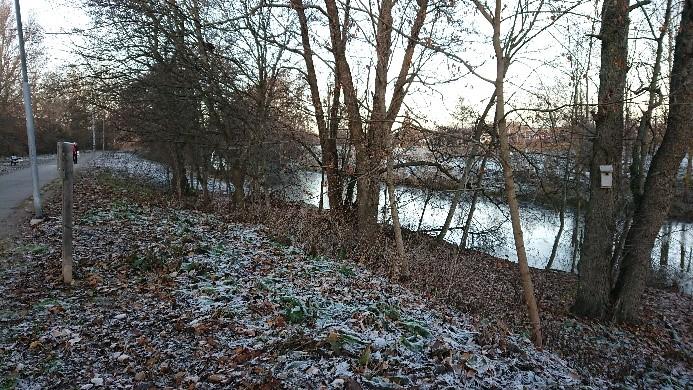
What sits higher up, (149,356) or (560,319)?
(149,356)

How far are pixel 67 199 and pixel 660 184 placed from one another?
9667mm

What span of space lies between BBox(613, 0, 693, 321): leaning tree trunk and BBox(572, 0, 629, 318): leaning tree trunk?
33 cm

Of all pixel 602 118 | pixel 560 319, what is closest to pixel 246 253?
pixel 560 319

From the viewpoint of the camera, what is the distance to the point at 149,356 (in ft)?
13.6

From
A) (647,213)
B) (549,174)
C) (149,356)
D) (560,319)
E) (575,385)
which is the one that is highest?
(549,174)

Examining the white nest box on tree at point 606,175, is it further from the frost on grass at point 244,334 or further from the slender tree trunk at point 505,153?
the frost on grass at point 244,334

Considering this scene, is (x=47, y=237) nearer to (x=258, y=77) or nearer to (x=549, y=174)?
(x=258, y=77)

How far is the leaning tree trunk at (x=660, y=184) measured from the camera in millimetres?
7555

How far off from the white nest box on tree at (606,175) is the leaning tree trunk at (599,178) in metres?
0.17

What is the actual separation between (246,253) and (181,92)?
28.0 ft

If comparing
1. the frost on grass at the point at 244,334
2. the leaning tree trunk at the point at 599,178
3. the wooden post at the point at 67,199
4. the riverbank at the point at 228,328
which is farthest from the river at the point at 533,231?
the wooden post at the point at 67,199

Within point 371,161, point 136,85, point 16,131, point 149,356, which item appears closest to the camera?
point 149,356

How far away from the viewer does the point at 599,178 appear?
8.32 m

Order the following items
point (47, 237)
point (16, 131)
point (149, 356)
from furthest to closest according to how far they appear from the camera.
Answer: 1. point (16, 131)
2. point (47, 237)
3. point (149, 356)
